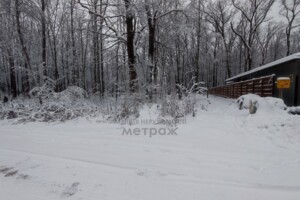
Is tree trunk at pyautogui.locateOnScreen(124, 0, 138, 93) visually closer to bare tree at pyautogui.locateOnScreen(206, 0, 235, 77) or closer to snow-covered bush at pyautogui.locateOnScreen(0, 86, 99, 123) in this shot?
snow-covered bush at pyautogui.locateOnScreen(0, 86, 99, 123)

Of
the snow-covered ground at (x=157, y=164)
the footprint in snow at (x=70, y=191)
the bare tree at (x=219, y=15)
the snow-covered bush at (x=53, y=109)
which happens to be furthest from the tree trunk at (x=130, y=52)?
the bare tree at (x=219, y=15)

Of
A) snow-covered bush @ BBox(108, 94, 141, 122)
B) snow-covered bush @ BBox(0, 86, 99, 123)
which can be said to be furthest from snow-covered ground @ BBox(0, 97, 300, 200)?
snow-covered bush @ BBox(0, 86, 99, 123)

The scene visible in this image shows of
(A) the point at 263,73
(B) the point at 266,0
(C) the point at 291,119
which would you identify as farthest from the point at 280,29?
(C) the point at 291,119

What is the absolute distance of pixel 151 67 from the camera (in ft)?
35.9

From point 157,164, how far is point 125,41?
792 cm

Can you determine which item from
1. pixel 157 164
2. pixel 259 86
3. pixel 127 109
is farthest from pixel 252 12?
pixel 157 164

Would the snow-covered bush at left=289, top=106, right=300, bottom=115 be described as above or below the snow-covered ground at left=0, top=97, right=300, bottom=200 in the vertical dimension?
above

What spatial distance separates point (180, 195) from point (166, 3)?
11.0 m

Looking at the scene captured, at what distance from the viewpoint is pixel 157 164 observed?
10.0 feet

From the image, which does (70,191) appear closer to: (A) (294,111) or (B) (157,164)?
(B) (157,164)

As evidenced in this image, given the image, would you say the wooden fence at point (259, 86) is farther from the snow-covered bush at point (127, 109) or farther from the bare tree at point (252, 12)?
the bare tree at point (252, 12)

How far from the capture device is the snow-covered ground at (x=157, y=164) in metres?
2.31

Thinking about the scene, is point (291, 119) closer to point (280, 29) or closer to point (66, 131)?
point (66, 131)

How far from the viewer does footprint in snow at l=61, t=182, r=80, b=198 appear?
2.28 m
